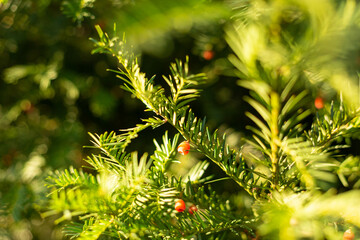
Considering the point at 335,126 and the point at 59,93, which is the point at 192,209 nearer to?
the point at 335,126

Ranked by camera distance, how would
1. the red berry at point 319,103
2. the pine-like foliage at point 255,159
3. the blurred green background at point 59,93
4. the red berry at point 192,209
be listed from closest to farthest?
the pine-like foliage at point 255,159 < the red berry at point 192,209 < the red berry at point 319,103 < the blurred green background at point 59,93

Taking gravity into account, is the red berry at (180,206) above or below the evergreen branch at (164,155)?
below

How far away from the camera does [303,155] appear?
301 mm

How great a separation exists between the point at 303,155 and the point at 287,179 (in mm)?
43

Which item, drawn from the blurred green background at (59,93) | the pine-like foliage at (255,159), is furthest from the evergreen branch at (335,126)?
the blurred green background at (59,93)

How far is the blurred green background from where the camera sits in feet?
2.03

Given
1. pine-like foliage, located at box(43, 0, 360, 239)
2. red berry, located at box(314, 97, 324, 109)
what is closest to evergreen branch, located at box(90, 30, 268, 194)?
pine-like foliage, located at box(43, 0, 360, 239)

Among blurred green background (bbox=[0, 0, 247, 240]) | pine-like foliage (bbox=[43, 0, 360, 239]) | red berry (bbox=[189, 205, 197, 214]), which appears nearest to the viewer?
pine-like foliage (bbox=[43, 0, 360, 239])

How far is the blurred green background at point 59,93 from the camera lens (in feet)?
2.03

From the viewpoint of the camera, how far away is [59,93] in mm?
754

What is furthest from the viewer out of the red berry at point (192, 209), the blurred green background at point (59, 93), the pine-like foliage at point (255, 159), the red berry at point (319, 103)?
the blurred green background at point (59, 93)

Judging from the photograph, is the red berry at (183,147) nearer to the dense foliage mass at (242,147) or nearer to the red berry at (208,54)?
the dense foliage mass at (242,147)

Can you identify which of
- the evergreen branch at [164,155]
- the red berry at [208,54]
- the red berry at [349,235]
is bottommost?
the red berry at [349,235]

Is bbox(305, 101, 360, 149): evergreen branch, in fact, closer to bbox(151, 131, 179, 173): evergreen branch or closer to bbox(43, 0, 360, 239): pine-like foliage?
bbox(43, 0, 360, 239): pine-like foliage
